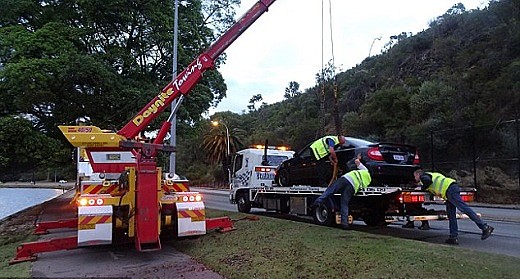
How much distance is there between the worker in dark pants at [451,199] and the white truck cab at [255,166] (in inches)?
290

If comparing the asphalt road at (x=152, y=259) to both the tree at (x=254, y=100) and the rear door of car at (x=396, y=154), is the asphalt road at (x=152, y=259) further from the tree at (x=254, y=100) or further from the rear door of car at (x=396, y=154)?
the tree at (x=254, y=100)

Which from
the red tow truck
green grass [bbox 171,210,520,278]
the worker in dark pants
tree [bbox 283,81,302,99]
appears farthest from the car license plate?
tree [bbox 283,81,302,99]

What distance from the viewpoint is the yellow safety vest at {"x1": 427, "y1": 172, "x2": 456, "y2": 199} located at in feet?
31.9

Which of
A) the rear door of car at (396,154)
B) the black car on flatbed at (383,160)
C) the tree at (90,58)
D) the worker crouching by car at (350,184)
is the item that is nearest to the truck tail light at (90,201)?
the worker crouching by car at (350,184)

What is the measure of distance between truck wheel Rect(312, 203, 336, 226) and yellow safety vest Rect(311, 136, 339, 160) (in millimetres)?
1442

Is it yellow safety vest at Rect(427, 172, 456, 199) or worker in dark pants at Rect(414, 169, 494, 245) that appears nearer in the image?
worker in dark pants at Rect(414, 169, 494, 245)

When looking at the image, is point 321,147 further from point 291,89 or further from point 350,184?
point 291,89

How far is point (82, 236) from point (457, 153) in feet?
78.4

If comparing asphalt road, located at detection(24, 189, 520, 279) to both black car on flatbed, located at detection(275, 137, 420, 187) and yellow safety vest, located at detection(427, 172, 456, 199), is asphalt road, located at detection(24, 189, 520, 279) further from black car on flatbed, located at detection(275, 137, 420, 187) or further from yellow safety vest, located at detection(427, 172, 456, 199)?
black car on flatbed, located at detection(275, 137, 420, 187)

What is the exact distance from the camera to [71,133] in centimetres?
925

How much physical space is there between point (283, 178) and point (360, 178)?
4674 millimetres

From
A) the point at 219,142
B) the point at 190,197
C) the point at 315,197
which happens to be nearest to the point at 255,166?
the point at 315,197

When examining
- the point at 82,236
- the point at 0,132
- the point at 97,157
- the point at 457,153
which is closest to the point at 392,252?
the point at 82,236

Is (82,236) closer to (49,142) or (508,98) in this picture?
(49,142)
